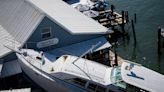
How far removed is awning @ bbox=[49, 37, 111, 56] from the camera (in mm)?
32406

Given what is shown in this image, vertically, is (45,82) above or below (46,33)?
below

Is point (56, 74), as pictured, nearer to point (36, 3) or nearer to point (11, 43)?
point (11, 43)

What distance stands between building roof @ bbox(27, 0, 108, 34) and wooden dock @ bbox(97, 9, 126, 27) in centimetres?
615

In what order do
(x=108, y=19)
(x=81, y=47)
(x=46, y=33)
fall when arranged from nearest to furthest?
(x=46, y=33)
(x=81, y=47)
(x=108, y=19)

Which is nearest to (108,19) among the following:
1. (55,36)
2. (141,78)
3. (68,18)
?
(68,18)

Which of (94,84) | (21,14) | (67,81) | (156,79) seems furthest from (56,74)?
(21,14)

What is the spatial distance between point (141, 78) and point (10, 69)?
1172 centimetres

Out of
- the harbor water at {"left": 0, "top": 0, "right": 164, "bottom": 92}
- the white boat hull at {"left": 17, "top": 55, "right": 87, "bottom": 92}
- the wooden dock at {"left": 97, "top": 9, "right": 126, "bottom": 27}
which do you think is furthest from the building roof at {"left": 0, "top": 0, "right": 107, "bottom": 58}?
the wooden dock at {"left": 97, "top": 9, "right": 126, "bottom": 27}

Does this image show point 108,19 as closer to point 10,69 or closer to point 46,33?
point 46,33

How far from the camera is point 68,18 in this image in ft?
116

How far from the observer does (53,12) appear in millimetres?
35344

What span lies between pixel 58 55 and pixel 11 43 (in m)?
4.42

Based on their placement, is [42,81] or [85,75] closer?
[85,75]

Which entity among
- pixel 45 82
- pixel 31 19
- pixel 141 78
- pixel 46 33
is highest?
pixel 31 19
